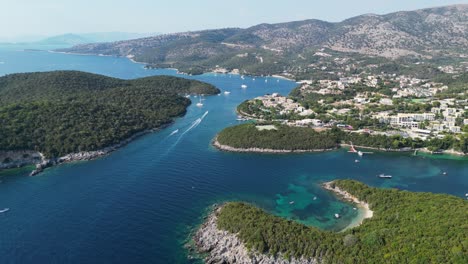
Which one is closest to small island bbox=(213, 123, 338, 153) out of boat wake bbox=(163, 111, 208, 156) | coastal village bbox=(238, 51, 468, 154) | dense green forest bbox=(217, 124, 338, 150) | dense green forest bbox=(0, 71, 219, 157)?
dense green forest bbox=(217, 124, 338, 150)

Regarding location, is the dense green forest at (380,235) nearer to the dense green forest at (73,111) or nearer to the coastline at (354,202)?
the coastline at (354,202)

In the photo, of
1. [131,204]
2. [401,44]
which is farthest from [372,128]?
[401,44]

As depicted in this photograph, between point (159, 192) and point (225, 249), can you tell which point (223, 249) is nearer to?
point (225, 249)

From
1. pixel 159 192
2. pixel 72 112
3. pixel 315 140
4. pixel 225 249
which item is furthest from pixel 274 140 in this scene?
pixel 72 112

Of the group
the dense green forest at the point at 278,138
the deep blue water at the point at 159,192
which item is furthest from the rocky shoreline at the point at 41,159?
the dense green forest at the point at 278,138

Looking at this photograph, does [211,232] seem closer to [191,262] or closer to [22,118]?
[191,262]
